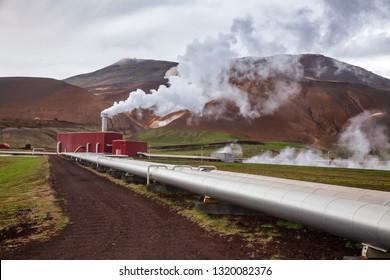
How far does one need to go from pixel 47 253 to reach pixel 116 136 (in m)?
69.6

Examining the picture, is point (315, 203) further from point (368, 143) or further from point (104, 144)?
point (368, 143)

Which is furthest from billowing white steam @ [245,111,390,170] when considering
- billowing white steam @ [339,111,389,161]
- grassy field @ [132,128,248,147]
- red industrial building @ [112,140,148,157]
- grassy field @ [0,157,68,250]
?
grassy field @ [0,157,68,250]

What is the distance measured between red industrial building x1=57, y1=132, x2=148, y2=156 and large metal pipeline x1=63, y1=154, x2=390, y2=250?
187 feet

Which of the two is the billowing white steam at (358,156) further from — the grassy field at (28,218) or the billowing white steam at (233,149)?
the grassy field at (28,218)

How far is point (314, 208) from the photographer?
976 cm

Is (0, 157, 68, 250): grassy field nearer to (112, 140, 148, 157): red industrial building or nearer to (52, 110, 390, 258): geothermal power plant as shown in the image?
(52, 110, 390, 258): geothermal power plant

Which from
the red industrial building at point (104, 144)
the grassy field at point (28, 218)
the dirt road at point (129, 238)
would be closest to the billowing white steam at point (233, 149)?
the red industrial building at point (104, 144)

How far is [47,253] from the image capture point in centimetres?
1013

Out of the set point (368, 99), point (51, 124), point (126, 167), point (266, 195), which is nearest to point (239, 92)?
point (368, 99)

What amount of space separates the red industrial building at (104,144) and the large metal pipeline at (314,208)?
187 ft

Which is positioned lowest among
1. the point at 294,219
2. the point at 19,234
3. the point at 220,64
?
the point at 19,234

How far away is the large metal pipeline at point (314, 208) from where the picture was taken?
8080mm

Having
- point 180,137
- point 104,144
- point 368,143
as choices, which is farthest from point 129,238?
point 180,137
